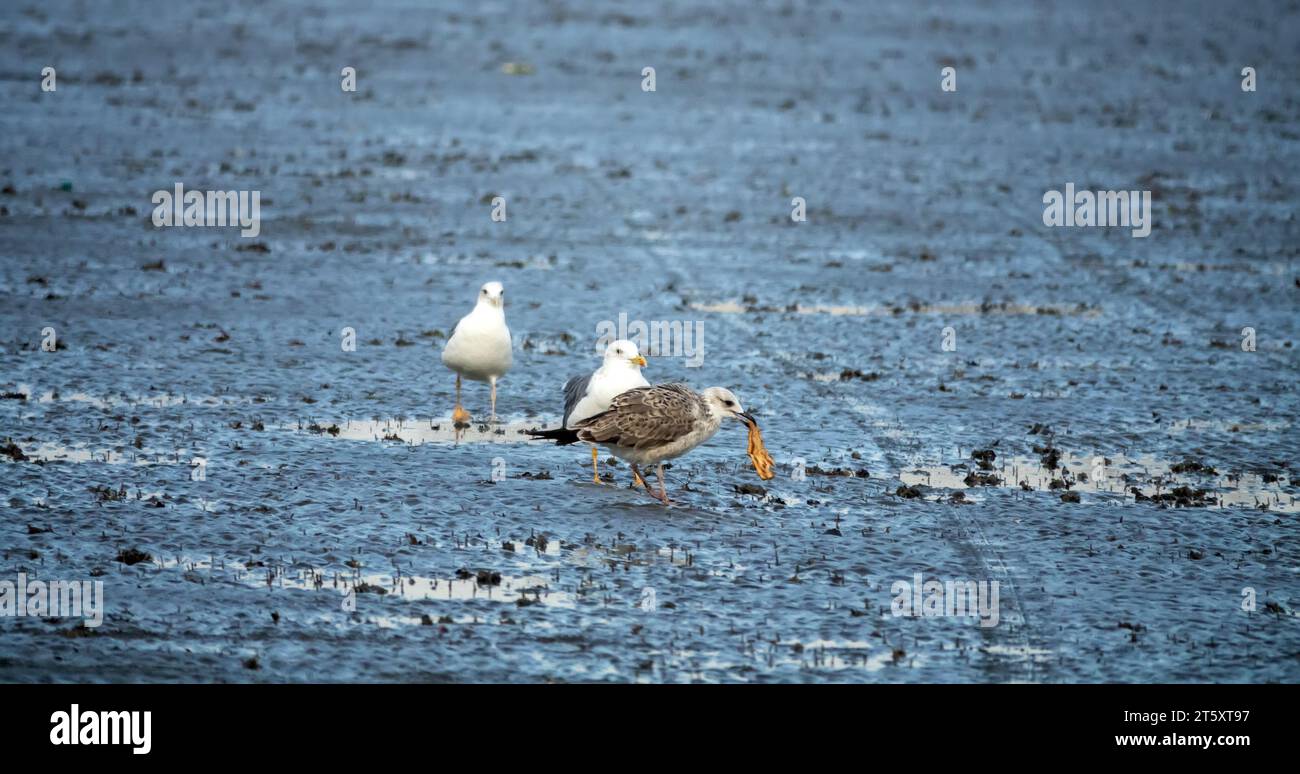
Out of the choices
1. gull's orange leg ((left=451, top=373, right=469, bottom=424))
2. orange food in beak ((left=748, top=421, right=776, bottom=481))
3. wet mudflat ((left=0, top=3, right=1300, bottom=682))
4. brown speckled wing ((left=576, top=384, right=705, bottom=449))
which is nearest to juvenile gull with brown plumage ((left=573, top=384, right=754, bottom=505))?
brown speckled wing ((left=576, top=384, right=705, bottom=449))

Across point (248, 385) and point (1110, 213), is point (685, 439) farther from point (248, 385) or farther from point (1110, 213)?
point (1110, 213)

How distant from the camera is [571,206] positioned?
81.0 ft

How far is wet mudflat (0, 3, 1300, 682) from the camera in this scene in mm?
9562

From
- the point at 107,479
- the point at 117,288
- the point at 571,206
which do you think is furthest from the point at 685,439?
the point at 571,206

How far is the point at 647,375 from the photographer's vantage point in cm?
1564

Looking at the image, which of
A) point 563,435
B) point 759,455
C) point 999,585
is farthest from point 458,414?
point 999,585

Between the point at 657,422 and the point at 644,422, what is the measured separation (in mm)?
91

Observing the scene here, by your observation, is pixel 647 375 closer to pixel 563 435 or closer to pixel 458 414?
pixel 458 414

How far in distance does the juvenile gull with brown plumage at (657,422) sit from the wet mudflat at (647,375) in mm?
432

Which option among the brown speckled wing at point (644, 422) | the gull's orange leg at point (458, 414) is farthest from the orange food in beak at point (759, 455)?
the gull's orange leg at point (458, 414)

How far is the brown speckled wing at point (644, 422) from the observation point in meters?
11.8

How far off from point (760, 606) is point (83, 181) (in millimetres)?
17443

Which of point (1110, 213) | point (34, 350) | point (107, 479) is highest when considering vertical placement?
point (1110, 213)

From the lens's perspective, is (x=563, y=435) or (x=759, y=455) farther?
(x=759, y=455)
